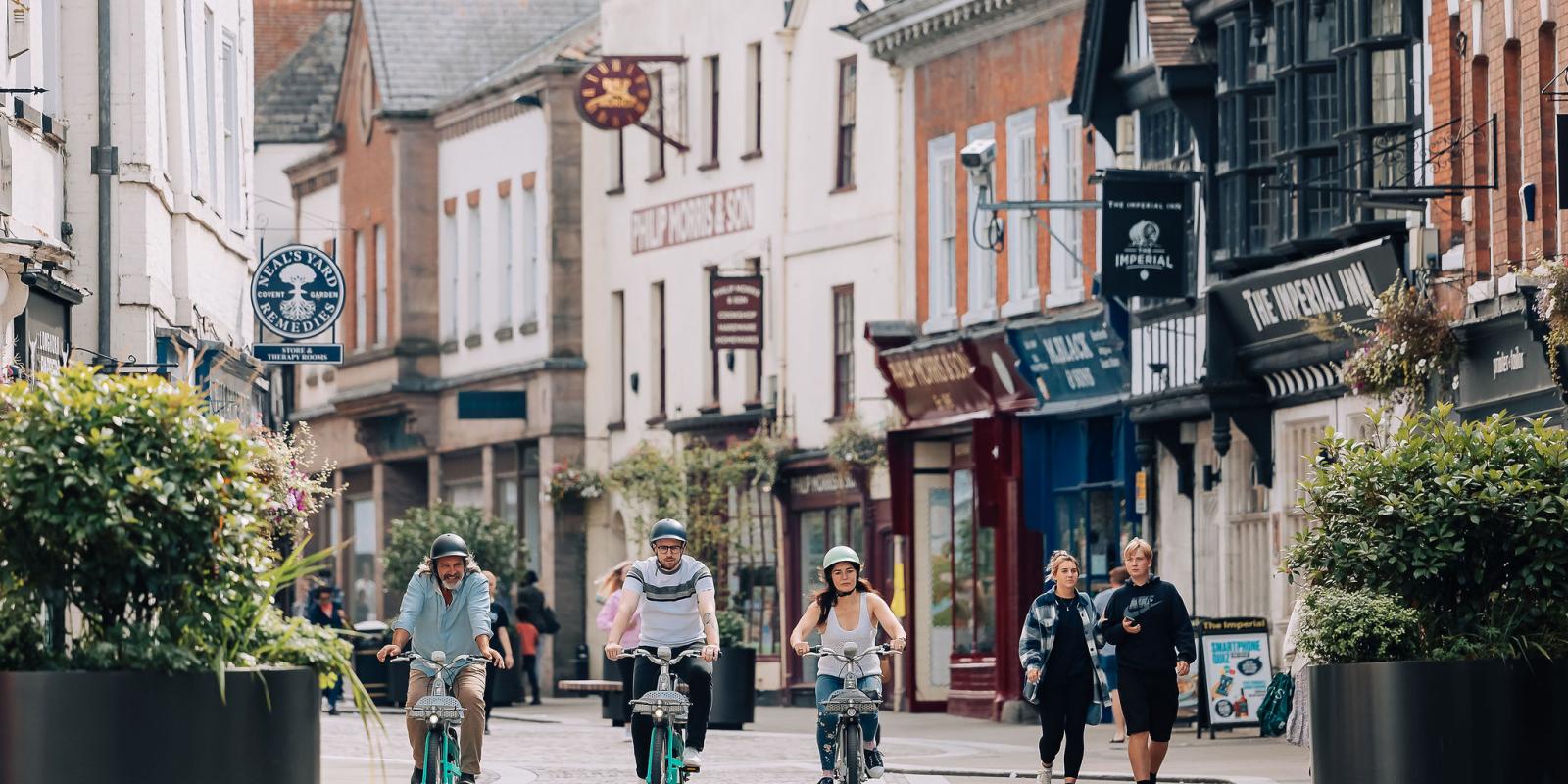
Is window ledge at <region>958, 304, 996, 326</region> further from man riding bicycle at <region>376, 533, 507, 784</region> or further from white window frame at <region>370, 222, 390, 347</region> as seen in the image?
white window frame at <region>370, 222, 390, 347</region>

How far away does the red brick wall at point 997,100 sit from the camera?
118 feet

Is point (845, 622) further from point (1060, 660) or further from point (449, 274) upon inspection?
point (449, 274)

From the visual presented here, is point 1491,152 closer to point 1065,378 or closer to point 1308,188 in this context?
point 1308,188

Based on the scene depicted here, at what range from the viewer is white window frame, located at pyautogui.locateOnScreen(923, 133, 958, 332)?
38594 mm

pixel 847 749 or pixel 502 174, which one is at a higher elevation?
pixel 502 174

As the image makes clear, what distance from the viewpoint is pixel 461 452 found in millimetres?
54938

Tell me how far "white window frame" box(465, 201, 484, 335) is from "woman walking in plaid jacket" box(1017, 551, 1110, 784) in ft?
112

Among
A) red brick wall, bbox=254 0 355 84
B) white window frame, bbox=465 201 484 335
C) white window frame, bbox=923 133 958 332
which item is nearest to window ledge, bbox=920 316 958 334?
white window frame, bbox=923 133 958 332

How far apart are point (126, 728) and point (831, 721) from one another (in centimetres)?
701

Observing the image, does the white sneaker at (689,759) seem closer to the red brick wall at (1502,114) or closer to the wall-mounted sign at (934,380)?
the red brick wall at (1502,114)

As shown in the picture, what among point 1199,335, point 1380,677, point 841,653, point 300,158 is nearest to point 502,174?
point 300,158

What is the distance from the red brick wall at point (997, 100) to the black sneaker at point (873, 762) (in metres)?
16.6

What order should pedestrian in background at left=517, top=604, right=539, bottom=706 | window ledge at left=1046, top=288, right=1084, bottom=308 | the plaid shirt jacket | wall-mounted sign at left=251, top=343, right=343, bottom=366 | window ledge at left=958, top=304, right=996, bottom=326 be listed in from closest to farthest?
the plaid shirt jacket → wall-mounted sign at left=251, top=343, right=343, bottom=366 → window ledge at left=1046, top=288, right=1084, bottom=308 → window ledge at left=958, top=304, right=996, bottom=326 → pedestrian in background at left=517, top=604, right=539, bottom=706

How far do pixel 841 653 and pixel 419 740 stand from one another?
2.50m
